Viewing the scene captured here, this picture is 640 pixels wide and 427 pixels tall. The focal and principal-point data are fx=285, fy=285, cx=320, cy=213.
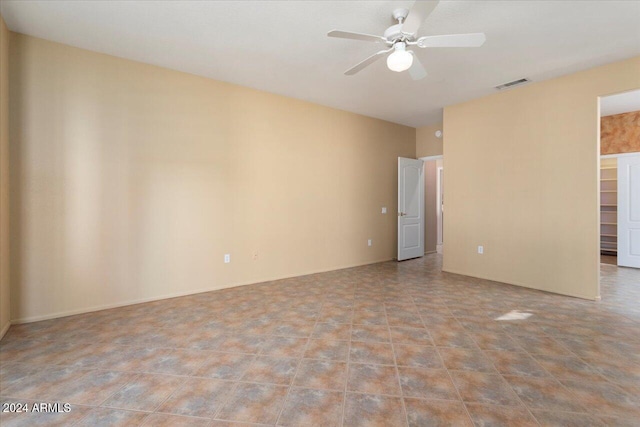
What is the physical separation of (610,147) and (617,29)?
3.81 m

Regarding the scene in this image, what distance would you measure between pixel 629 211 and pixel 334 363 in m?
6.43

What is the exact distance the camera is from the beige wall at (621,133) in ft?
16.7

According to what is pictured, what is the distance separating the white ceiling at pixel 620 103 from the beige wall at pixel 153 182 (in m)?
4.06

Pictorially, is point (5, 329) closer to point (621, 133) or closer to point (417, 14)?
point (417, 14)

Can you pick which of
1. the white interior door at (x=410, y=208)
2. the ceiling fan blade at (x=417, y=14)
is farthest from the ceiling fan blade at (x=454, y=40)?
the white interior door at (x=410, y=208)

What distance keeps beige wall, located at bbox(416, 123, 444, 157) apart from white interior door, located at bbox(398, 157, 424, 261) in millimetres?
256

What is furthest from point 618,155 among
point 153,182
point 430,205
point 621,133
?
point 153,182

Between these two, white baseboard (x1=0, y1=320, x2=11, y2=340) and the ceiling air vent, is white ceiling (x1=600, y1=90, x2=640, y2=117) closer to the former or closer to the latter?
the ceiling air vent

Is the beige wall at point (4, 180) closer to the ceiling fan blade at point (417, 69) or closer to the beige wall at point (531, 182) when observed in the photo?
the ceiling fan blade at point (417, 69)

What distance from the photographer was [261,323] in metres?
2.81

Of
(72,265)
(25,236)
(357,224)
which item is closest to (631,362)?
(357,224)

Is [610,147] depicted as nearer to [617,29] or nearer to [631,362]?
[617,29]

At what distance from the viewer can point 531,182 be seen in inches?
157

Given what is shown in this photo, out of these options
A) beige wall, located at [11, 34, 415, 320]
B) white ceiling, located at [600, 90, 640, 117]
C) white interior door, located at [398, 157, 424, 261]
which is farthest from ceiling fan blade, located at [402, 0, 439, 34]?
white ceiling, located at [600, 90, 640, 117]
